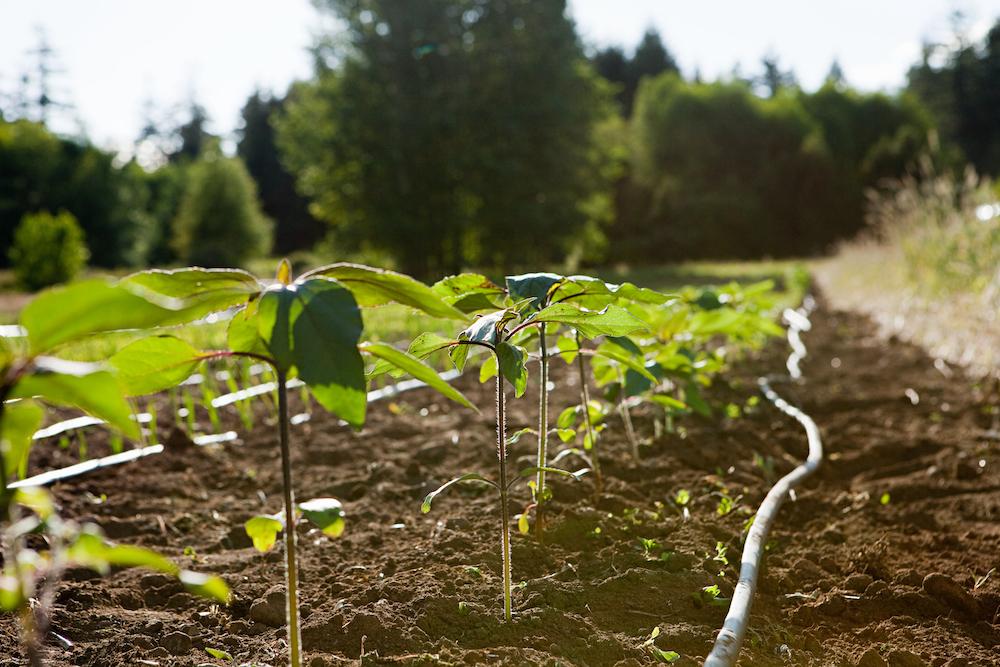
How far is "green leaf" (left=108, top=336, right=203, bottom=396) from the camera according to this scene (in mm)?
980

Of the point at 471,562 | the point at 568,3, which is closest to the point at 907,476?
the point at 471,562

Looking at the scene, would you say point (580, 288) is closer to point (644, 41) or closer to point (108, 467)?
point (108, 467)

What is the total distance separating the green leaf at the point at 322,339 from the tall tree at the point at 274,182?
1311 inches

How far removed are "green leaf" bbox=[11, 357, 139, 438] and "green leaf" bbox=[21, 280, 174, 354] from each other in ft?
0.08

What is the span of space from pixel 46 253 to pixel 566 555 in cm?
1873

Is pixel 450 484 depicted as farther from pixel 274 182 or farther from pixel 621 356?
pixel 274 182

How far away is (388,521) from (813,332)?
213 inches

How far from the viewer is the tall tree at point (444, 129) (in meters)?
14.5

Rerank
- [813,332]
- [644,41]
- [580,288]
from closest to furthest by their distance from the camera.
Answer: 1. [580,288]
2. [813,332]
3. [644,41]

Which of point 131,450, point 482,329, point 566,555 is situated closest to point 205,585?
point 482,329

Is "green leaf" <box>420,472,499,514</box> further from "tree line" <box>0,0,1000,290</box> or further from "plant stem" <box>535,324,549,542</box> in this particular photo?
"tree line" <box>0,0,1000,290</box>

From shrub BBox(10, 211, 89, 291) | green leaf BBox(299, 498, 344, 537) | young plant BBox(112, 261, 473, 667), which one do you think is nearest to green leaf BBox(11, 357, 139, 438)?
young plant BBox(112, 261, 473, 667)

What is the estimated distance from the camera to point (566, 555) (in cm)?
163

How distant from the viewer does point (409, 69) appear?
14.8m
